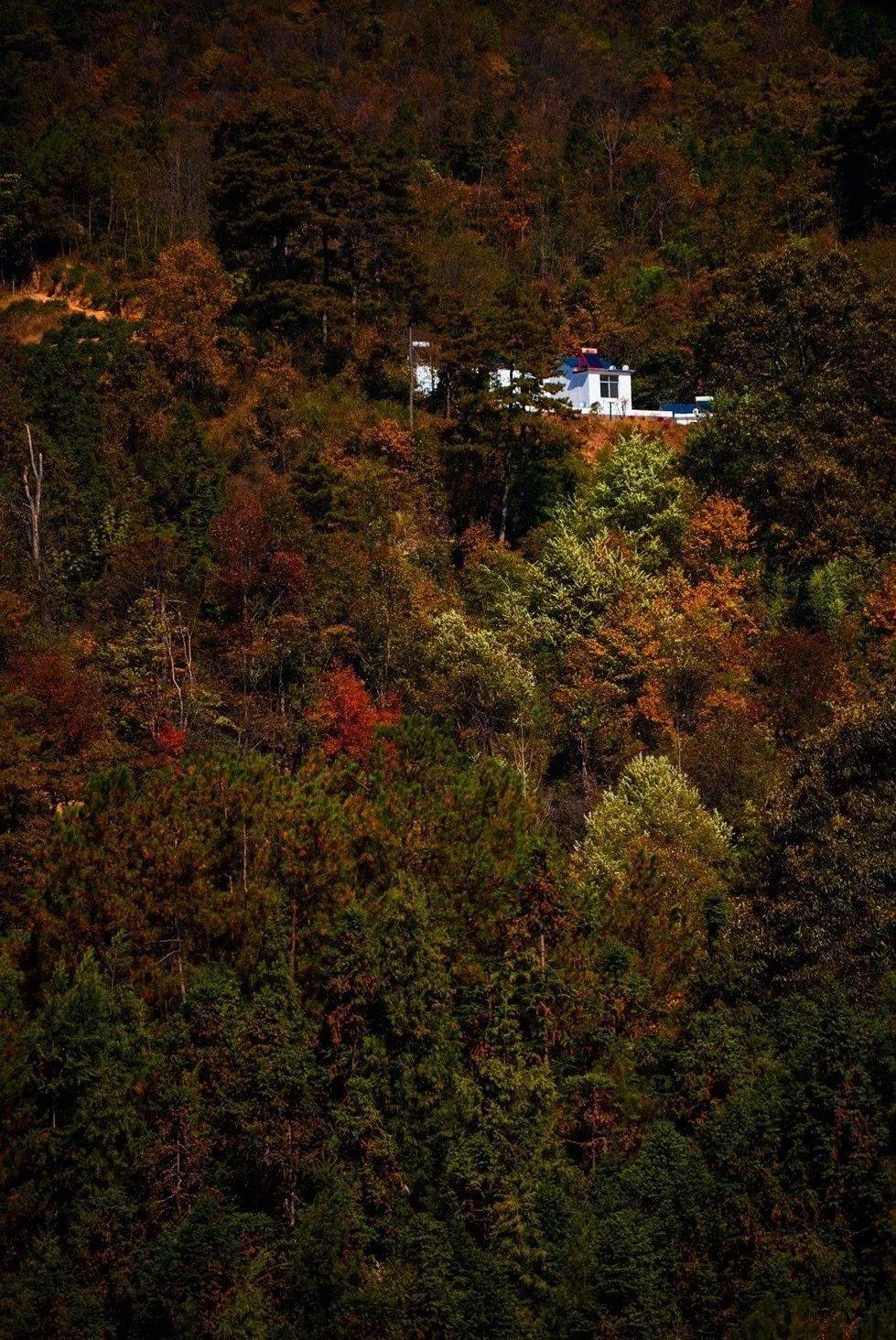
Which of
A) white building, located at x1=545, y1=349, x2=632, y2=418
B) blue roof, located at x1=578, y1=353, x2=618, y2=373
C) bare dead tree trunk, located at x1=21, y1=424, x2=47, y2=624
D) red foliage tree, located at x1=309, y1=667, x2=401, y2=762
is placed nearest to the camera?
red foliage tree, located at x1=309, y1=667, x2=401, y2=762

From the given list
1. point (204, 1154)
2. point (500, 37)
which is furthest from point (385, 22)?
point (204, 1154)

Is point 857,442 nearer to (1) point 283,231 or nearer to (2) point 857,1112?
(1) point 283,231

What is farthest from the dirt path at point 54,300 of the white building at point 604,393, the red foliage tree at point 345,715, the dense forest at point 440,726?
the red foliage tree at point 345,715

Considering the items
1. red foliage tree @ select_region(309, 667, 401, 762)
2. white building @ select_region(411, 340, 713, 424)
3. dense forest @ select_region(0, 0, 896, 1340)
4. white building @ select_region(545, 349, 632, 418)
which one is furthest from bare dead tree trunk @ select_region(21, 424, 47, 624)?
white building @ select_region(545, 349, 632, 418)

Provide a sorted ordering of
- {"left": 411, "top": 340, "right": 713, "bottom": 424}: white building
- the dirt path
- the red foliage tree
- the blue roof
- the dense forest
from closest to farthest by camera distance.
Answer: the dense forest
the red foliage tree
the dirt path
{"left": 411, "top": 340, "right": 713, "bottom": 424}: white building
the blue roof

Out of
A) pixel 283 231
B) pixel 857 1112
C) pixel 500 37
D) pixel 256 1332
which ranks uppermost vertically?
pixel 500 37

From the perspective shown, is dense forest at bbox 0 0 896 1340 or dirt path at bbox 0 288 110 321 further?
dirt path at bbox 0 288 110 321

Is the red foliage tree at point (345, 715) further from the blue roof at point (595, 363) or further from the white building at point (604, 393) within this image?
the blue roof at point (595, 363)

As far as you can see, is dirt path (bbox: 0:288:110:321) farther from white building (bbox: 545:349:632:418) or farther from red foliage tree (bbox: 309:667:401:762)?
red foliage tree (bbox: 309:667:401:762)
